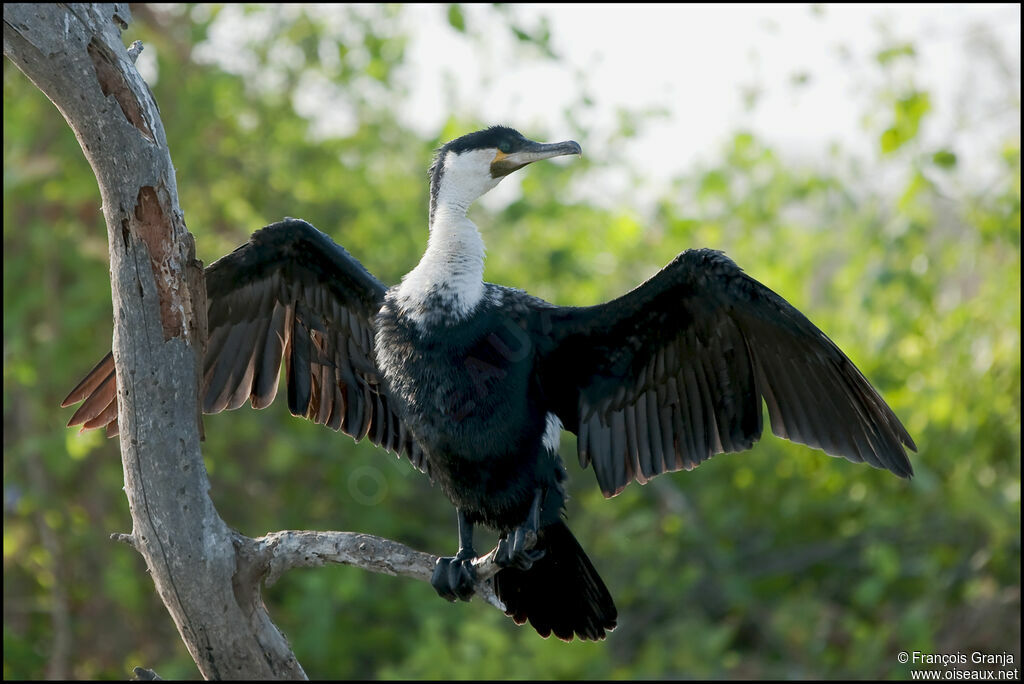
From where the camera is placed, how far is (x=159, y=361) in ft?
7.89

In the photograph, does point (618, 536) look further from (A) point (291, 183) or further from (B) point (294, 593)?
(A) point (291, 183)

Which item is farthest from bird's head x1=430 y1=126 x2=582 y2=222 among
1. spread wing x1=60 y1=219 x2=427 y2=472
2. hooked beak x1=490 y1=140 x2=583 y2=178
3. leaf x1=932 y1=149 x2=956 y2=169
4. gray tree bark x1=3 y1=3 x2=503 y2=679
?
leaf x1=932 y1=149 x2=956 y2=169

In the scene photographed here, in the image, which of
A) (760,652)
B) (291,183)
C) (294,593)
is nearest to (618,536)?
(760,652)

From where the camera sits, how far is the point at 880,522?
5410 mm

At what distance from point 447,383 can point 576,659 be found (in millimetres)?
2687

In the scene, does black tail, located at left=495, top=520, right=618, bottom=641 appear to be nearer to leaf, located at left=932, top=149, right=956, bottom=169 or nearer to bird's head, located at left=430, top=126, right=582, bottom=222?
bird's head, located at left=430, top=126, right=582, bottom=222

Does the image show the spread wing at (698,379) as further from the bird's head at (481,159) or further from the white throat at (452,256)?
the bird's head at (481,159)

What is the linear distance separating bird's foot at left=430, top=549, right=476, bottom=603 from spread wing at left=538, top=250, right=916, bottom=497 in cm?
53

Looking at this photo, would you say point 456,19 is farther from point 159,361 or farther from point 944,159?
point 159,361

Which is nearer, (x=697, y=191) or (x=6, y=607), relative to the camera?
(x=6, y=607)

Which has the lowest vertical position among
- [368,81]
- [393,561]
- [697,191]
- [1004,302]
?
[393,561]

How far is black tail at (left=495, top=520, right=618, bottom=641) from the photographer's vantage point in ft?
9.00

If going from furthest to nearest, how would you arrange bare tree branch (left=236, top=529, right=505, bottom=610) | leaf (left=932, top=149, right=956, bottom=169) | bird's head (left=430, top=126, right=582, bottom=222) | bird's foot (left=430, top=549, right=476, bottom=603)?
1. leaf (left=932, top=149, right=956, bottom=169)
2. bird's head (left=430, top=126, right=582, bottom=222)
3. bird's foot (left=430, top=549, right=476, bottom=603)
4. bare tree branch (left=236, top=529, right=505, bottom=610)

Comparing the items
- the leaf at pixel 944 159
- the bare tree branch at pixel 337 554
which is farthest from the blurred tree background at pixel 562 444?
the bare tree branch at pixel 337 554
